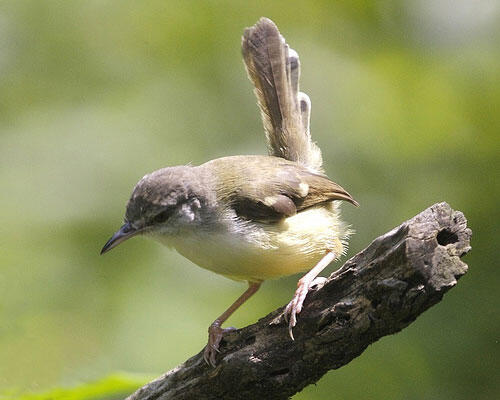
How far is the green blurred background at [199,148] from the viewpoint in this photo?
419cm

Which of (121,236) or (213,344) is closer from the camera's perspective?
(213,344)

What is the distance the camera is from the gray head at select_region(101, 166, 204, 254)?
3.61 meters

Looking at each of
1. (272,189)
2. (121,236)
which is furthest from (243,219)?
(121,236)

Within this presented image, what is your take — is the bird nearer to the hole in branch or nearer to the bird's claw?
the bird's claw

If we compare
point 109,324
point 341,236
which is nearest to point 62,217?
point 109,324

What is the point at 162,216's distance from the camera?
12.0 ft

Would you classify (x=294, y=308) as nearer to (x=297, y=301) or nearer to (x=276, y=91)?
(x=297, y=301)

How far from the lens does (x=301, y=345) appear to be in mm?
2699

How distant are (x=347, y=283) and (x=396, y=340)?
1.79 metres

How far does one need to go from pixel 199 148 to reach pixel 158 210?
1.41 metres

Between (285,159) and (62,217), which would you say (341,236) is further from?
(62,217)

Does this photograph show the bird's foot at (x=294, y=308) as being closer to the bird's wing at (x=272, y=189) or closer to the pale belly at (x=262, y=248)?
the pale belly at (x=262, y=248)

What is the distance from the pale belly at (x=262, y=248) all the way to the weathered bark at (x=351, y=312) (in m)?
0.43

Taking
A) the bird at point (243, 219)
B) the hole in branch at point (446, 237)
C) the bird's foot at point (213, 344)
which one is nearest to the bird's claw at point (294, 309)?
the bird at point (243, 219)
